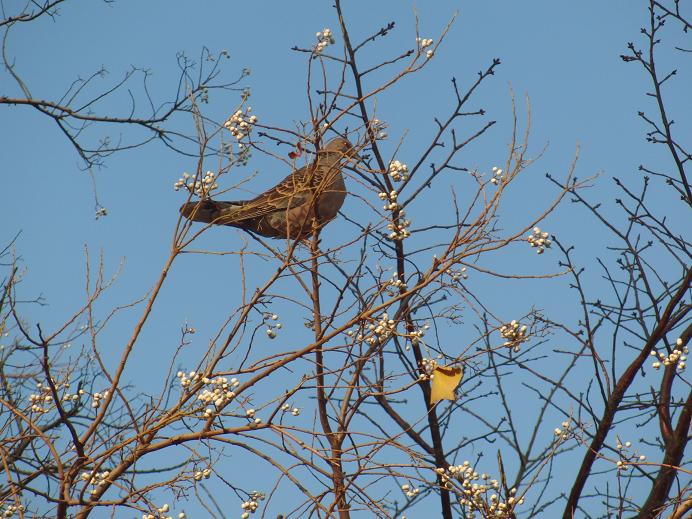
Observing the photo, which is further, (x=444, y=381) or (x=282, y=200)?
(x=282, y=200)

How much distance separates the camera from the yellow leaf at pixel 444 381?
3467mm

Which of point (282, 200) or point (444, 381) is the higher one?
point (282, 200)

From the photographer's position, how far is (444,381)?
11.5 ft

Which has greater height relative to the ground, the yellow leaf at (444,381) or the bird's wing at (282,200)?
the bird's wing at (282,200)

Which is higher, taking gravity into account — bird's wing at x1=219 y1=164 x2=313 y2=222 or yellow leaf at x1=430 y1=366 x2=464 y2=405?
bird's wing at x1=219 y1=164 x2=313 y2=222

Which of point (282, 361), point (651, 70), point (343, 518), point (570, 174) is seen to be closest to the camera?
point (282, 361)

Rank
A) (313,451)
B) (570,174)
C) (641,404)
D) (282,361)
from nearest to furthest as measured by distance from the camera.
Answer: (313,451) → (282,361) → (570,174) → (641,404)

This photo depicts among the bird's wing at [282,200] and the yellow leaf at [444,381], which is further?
the bird's wing at [282,200]

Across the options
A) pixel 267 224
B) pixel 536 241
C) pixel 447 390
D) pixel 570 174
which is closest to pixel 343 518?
pixel 447 390

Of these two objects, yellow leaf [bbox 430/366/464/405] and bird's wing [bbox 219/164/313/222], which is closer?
yellow leaf [bbox 430/366/464/405]

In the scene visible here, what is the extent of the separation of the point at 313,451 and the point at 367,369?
205 cm

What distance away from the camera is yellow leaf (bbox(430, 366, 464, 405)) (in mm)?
3467

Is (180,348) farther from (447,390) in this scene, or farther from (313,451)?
(447,390)

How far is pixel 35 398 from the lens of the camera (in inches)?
151
